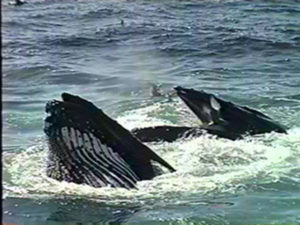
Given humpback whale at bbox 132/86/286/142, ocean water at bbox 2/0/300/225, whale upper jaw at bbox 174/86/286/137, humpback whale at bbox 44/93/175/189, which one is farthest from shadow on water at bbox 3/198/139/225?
whale upper jaw at bbox 174/86/286/137

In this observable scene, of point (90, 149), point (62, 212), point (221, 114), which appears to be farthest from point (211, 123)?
point (62, 212)

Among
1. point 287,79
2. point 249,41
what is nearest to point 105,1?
point 249,41

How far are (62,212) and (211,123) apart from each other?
3046mm

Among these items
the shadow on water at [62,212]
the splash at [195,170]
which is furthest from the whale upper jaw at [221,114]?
the shadow on water at [62,212]

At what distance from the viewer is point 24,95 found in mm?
14125

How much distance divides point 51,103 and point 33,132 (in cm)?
438

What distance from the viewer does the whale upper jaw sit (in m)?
9.10

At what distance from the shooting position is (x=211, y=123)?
9242 mm

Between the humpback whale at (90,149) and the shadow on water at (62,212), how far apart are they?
0.74 ft

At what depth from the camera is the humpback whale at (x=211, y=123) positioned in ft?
29.8

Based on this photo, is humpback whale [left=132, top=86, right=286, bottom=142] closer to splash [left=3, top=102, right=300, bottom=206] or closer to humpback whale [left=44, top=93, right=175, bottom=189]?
splash [left=3, top=102, right=300, bottom=206]

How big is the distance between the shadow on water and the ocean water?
0.03 feet

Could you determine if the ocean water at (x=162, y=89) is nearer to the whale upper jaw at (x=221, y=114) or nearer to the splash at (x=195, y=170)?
the splash at (x=195, y=170)

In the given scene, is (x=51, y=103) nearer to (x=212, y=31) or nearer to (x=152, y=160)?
(x=152, y=160)
